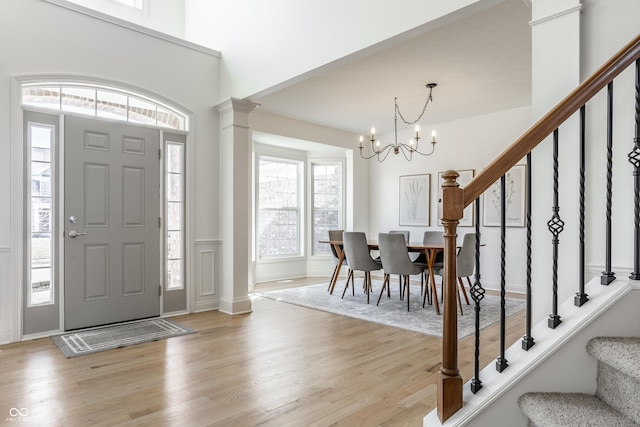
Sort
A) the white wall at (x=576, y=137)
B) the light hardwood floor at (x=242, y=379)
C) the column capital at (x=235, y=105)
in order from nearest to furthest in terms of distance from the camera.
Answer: the white wall at (x=576, y=137) < the light hardwood floor at (x=242, y=379) < the column capital at (x=235, y=105)

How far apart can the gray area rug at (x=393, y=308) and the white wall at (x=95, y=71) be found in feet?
4.96

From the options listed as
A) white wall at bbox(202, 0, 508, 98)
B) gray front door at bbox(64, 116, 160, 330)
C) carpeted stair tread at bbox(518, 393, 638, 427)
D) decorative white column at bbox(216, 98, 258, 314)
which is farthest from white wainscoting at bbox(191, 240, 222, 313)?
carpeted stair tread at bbox(518, 393, 638, 427)

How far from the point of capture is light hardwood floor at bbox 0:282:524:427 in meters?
2.11

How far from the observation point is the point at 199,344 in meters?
3.32

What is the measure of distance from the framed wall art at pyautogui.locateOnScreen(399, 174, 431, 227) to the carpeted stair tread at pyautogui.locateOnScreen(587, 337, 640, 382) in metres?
5.18

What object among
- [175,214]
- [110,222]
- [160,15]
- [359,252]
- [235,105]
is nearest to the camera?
[110,222]

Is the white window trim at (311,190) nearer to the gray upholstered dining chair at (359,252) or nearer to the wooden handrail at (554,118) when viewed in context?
the gray upholstered dining chair at (359,252)

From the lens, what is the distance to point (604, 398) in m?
1.46

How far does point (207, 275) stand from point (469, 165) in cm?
415

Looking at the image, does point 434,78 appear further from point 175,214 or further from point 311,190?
point 311,190

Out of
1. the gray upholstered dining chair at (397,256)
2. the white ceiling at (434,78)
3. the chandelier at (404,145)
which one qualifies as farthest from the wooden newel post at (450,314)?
the gray upholstered dining chair at (397,256)

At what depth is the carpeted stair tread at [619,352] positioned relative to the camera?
4.25 feet

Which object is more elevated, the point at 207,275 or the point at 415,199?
the point at 415,199

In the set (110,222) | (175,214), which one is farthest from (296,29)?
(110,222)
